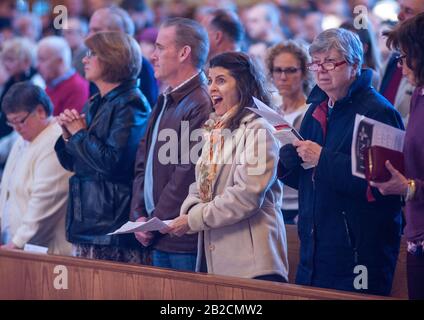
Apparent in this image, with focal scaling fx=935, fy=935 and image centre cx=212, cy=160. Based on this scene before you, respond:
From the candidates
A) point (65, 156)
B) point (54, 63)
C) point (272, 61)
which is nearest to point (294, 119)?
point (272, 61)

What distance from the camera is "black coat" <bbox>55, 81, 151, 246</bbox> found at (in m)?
4.69

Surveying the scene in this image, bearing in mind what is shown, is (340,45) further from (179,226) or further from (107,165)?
(107,165)

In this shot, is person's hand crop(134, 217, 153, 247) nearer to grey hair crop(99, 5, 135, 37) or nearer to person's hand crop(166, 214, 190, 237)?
person's hand crop(166, 214, 190, 237)

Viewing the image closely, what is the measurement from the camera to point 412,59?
11.1 ft

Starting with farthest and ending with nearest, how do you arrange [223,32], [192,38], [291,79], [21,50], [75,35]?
[75,35] < [21,50] < [223,32] < [291,79] < [192,38]

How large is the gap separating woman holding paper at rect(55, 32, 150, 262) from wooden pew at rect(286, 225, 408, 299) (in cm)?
77

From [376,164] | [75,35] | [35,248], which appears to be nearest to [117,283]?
[35,248]

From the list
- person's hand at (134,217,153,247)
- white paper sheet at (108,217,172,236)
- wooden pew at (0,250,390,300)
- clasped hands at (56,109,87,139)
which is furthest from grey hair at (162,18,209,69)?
wooden pew at (0,250,390,300)

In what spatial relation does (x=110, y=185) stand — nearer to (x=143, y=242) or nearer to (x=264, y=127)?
(x=143, y=242)

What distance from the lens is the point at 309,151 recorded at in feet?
12.2

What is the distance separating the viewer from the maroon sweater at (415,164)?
11.0ft

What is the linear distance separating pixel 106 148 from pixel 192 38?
0.70 meters

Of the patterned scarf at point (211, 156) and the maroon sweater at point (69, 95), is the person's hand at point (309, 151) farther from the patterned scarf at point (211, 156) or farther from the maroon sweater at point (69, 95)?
the maroon sweater at point (69, 95)

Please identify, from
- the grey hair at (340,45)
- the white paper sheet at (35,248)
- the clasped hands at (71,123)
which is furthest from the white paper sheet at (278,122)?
the white paper sheet at (35,248)
